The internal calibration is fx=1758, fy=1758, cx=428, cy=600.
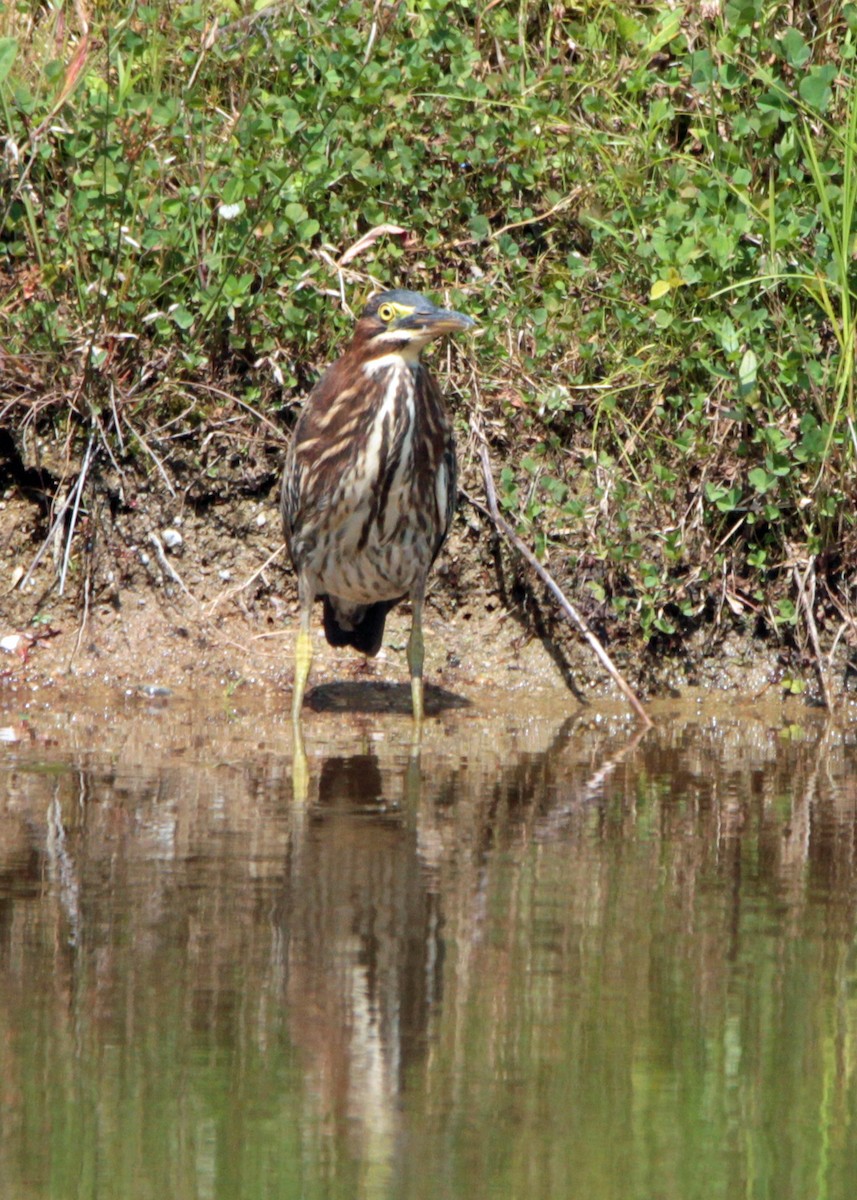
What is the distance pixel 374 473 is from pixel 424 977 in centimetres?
314

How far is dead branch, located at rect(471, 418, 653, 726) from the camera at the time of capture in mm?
6523

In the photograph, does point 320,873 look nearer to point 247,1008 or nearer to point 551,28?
point 247,1008

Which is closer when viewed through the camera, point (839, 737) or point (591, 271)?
point (839, 737)

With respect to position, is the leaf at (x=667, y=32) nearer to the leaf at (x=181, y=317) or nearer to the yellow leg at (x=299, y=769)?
the leaf at (x=181, y=317)

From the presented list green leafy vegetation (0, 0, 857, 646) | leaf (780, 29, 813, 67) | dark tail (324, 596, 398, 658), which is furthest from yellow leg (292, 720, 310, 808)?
leaf (780, 29, 813, 67)

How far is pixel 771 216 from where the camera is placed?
6793 mm

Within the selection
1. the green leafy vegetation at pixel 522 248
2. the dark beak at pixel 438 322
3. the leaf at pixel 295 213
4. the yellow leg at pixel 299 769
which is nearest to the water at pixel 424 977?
the yellow leg at pixel 299 769

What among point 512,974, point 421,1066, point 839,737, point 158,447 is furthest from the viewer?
point 158,447

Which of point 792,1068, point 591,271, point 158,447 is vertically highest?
point 591,271

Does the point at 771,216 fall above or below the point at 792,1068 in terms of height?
above

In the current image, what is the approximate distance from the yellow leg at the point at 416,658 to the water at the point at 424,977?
2.35 ft

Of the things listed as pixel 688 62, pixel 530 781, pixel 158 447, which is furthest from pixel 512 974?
pixel 688 62

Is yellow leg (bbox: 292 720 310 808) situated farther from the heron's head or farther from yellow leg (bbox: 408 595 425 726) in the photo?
the heron's head

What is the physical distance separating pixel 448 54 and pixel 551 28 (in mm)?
532
